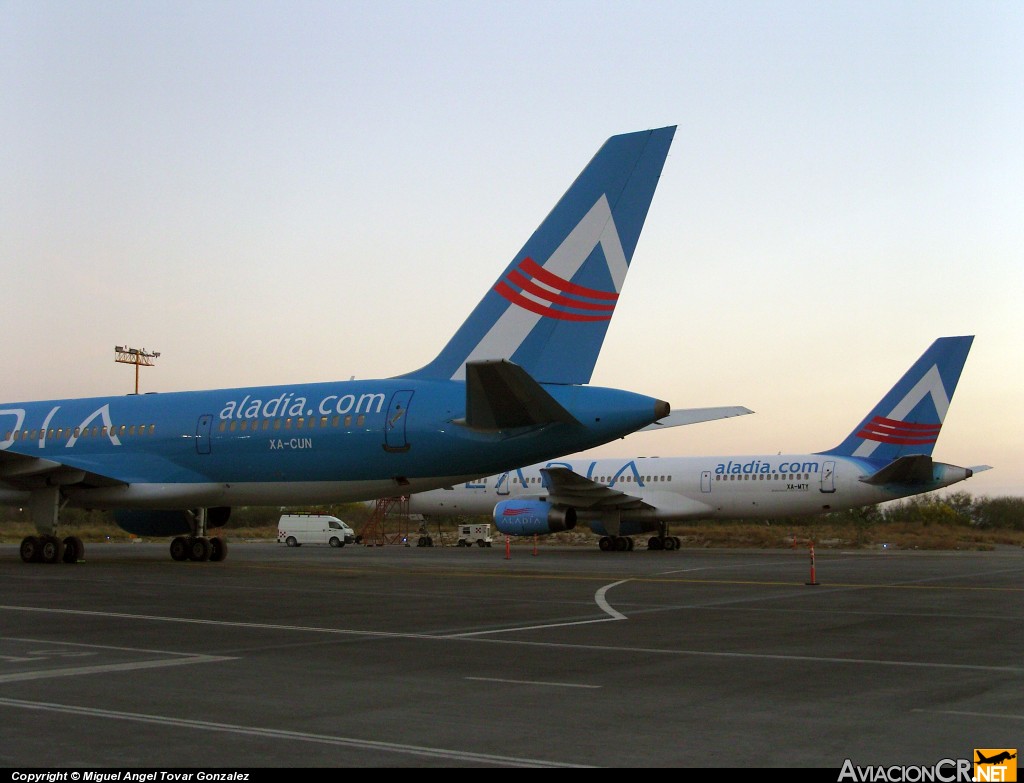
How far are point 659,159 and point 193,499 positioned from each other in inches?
509

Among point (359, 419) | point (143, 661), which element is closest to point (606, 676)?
point (143, 661)

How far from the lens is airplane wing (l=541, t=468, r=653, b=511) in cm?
3925

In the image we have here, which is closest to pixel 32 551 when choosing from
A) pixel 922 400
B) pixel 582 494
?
pixel 582 494

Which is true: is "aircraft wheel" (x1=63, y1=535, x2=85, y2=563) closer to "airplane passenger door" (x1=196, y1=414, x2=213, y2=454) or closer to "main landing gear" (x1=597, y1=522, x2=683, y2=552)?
"airplane passenger door" (x1=196, y1=414, x2=213, y2=454)

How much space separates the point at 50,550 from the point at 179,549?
325cm

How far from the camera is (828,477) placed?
→ 38094mm

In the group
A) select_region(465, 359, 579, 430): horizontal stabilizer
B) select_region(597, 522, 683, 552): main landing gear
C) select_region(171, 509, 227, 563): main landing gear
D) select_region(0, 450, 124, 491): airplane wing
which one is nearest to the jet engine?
select_region(597, 522, 683, 552): main landing gear

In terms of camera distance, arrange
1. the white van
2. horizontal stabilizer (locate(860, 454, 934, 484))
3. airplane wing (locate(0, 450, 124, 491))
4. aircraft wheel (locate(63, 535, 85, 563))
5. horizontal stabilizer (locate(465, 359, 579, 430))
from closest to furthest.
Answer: horizontal stabilizer (locate(465, 359, 579, 430)), airplane wing (locate(0, 450, 124, 491)), aircraft wheel (locate(63, 535, 85, 563)), horizontal stabilizer (locate(860, 454, 934, 484)), the white van

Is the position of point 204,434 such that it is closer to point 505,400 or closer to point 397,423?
point 397,423

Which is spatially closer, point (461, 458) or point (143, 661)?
point (143, 661)

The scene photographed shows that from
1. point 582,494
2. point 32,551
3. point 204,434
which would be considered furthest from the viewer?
point 582,494

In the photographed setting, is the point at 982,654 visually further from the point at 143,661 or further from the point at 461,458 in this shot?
the point at 461,458

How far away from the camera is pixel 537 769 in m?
5.26

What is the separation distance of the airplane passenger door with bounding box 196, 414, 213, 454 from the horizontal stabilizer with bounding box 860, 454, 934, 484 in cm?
2206
